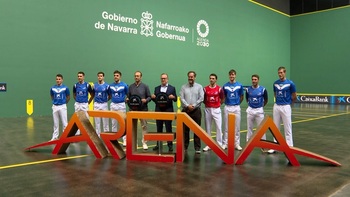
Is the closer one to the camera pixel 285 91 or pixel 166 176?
pixel 166 176

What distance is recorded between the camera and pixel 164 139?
550 centimetres

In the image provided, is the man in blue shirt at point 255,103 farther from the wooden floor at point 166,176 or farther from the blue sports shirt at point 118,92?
the blue sports shirt at point 118,92

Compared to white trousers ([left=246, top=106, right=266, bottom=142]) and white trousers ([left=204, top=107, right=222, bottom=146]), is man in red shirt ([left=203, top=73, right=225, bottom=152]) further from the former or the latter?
white trousers ([left=246, top=106, right=266, bottom=142])

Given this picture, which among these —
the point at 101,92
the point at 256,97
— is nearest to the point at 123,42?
the point at 101,92

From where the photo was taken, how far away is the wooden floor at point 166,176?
155 inches

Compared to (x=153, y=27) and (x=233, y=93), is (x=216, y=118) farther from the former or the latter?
(x=153, y=27)

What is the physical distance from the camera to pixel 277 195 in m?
3.78

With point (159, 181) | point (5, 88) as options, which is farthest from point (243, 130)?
point (5, 88)

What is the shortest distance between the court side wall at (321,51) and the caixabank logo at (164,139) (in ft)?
66.5

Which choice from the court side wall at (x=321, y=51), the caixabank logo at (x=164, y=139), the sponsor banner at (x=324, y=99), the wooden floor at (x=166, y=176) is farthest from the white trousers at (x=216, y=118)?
the court side wall at (x=321, y=51)

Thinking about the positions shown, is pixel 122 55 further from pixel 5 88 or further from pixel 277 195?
pixel 277 195

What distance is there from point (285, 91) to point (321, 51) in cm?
1983

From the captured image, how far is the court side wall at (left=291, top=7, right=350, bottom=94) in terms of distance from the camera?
74.6ft

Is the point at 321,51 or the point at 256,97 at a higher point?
the point at 321,51
